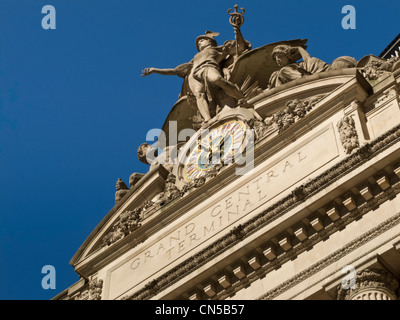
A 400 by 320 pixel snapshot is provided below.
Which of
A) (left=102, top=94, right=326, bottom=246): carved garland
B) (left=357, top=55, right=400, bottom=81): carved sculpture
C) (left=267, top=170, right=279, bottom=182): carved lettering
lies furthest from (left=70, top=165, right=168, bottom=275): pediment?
(left=357, top=55, right=400, bottom=81): carved sculpture

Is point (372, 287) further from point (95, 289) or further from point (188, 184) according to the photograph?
point (95, 289)

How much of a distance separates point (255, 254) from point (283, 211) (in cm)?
126

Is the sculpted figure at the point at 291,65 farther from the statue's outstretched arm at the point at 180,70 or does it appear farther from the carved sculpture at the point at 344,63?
the statue's outstretched arm at the point at 180,70

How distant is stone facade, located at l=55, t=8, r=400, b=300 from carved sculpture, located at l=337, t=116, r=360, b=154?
0.12 ft

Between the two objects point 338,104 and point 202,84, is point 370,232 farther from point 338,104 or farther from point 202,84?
point 202,84

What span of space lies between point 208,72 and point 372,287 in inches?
528

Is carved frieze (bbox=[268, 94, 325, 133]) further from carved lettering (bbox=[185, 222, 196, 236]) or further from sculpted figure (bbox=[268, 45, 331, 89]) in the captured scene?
carved lettering (bbox=[185, 222, 196, 236])

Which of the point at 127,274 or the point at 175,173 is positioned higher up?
the point at 175,173

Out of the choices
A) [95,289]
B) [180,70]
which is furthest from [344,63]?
[95,289]

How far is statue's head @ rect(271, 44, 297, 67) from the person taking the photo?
35406mm

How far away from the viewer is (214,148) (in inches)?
1358

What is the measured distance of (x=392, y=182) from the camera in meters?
26.6

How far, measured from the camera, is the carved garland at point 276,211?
27.0 metres

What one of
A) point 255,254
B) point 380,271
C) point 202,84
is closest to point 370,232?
point 380,271
